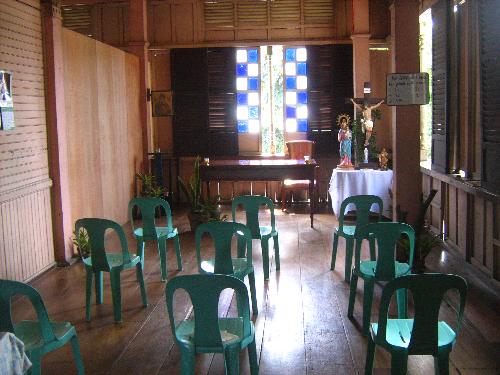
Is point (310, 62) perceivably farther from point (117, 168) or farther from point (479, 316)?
point (479, 316)

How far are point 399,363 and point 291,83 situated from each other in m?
8.20

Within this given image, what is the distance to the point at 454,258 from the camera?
6629 mm

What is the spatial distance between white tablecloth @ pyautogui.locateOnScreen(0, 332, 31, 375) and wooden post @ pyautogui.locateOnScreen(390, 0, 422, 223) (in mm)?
4444

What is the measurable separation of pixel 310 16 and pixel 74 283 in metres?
6.63

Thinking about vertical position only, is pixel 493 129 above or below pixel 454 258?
above

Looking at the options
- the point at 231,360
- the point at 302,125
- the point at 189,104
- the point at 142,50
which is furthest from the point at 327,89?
the point at 231,360

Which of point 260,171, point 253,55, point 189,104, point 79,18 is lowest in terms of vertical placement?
point 260,171

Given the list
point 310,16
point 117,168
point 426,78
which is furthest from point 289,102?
point 426,78

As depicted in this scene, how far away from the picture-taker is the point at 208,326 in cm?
322

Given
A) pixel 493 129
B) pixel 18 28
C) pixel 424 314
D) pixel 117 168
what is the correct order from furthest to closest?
pixel 117 168, pixel 18 28, pixel 493 129, pixel 424 314

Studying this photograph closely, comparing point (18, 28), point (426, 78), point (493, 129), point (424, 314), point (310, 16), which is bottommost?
point (424, 314)

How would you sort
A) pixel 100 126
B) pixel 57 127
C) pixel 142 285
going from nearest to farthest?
pixel 142 285, pixel 57 127, pixel 100 126

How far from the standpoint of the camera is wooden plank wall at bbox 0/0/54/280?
5.75 meters

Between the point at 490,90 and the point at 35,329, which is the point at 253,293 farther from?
the point at 490,90
